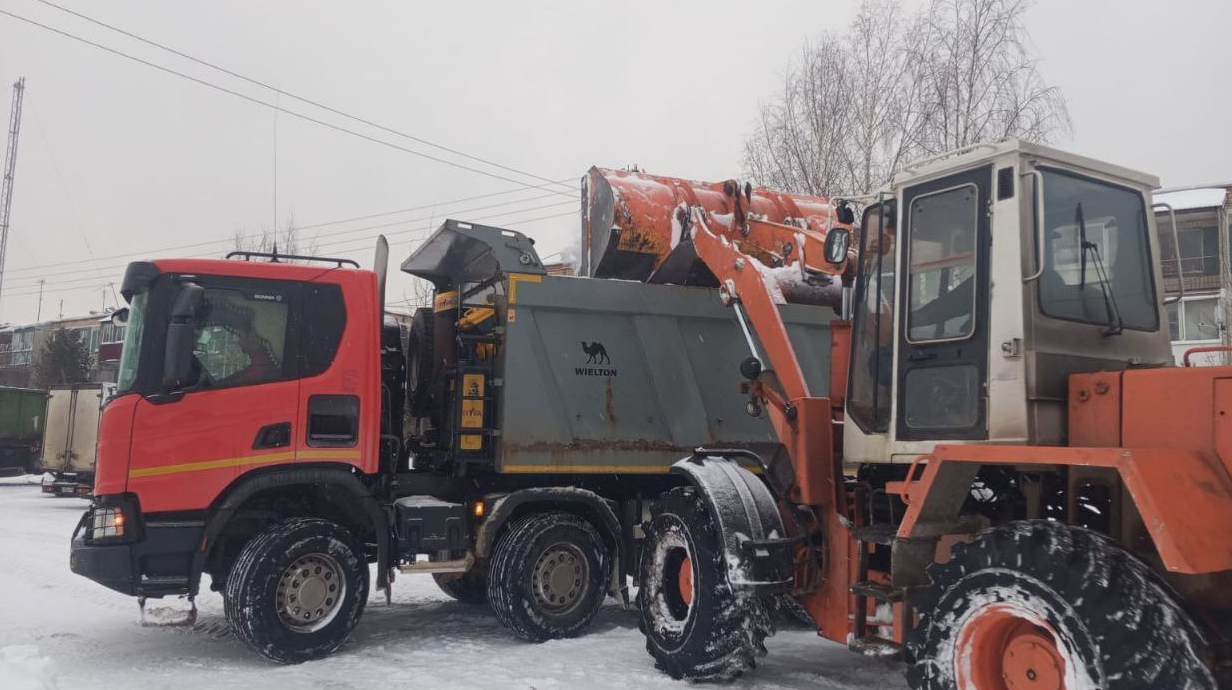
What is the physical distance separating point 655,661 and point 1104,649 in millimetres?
3420

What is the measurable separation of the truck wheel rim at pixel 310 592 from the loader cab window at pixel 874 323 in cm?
389

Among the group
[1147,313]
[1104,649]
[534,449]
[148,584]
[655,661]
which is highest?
[1147,313]

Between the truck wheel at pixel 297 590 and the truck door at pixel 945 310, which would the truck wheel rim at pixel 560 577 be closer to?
the truck wheel at pixel 297 590

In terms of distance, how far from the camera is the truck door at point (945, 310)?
4.36 m

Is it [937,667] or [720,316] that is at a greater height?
[720,316]

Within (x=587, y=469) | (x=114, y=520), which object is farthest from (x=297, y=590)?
(x=587, y=469)

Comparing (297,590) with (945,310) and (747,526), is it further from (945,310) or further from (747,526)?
(945,310)

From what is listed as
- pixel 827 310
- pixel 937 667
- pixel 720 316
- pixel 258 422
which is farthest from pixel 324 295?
pixel 937 667

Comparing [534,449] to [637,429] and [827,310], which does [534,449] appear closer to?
[637,429]

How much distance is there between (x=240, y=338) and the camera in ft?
21.7

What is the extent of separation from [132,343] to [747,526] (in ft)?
14.9

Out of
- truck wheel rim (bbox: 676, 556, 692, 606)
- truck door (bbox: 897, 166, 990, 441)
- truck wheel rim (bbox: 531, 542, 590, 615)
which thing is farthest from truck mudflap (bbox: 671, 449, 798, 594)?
truck wheel rim (bbox: 531, 542, 590, 615)

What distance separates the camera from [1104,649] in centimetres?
327

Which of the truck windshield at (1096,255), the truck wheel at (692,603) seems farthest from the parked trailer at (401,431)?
the truck windshield at (1096,255)
